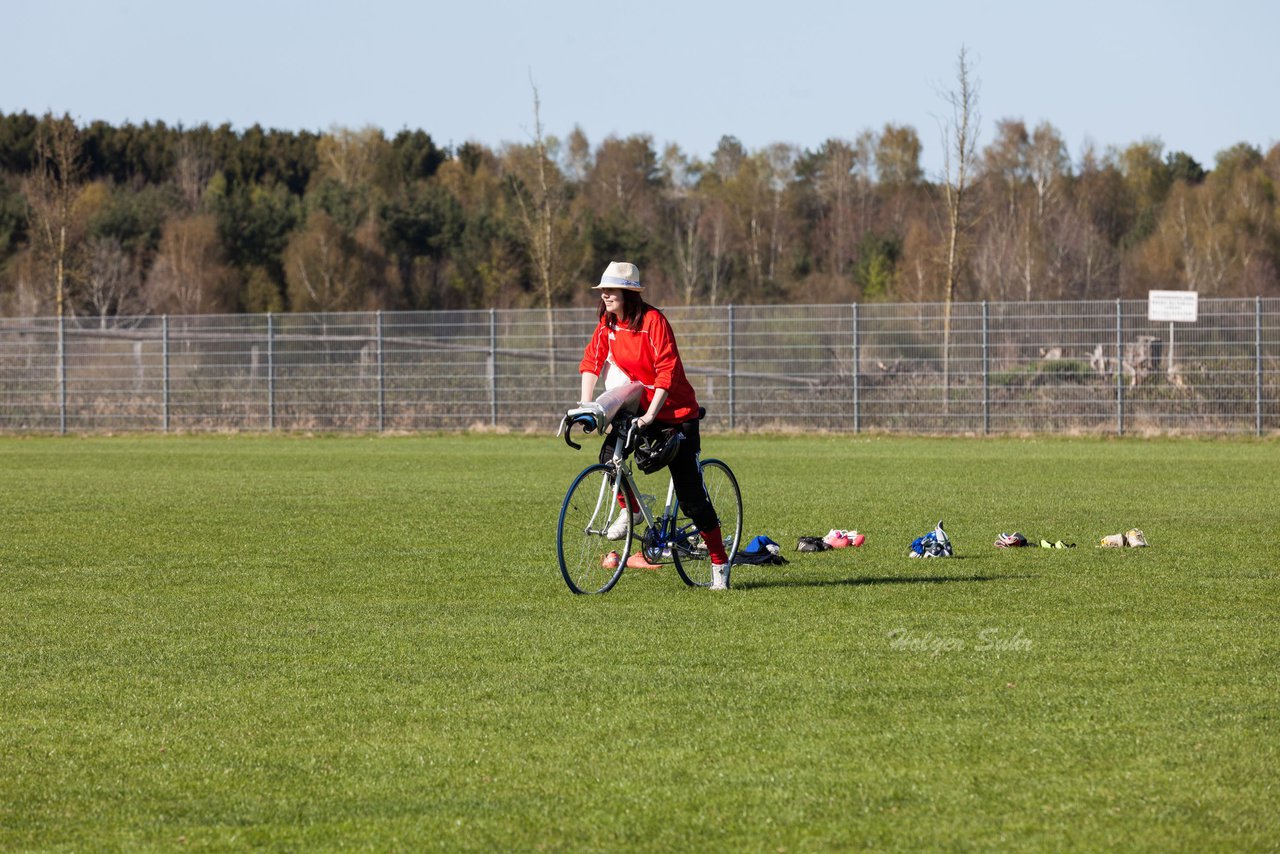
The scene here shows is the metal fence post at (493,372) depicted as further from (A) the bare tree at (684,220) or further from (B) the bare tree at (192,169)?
(B) the bare tree at (192,169)

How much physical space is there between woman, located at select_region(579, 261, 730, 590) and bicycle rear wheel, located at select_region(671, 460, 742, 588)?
144 millimetres

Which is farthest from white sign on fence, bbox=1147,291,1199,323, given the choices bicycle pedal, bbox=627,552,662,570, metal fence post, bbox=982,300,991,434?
bicycle pedal, bbox=627,552,662,570

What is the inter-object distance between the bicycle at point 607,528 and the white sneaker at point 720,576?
0.60 ft

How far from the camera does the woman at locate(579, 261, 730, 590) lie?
9.02 meters

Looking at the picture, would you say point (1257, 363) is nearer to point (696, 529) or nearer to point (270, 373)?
point (270, 373)

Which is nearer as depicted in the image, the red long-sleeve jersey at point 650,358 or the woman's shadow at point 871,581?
the red long-sleeve jersey at point 650,358

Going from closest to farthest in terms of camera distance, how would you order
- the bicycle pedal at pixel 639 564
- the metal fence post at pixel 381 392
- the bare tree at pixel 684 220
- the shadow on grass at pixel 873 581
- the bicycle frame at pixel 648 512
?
the bicycle frame at pixel 648 512, the shadow on grass at pixel 873 581, the bicycle pedal at pixel 639 564, the metal fence post at pixel 381 392, the bare tree at pixel 684 220

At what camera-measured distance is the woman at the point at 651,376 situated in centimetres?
902

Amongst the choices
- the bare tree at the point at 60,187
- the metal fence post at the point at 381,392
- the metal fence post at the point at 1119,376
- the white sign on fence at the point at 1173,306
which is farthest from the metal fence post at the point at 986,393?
the bare tree at the point at 60,187

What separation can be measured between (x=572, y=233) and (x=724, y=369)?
126ft

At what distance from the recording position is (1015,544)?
11.3 metres

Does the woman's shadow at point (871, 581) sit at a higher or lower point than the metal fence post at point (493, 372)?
lower

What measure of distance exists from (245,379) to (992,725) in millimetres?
26730

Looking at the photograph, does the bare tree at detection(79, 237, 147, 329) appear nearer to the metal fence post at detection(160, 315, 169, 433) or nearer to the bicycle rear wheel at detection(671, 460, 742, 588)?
the metal fence post at detection(160, 315, 169, 433)
